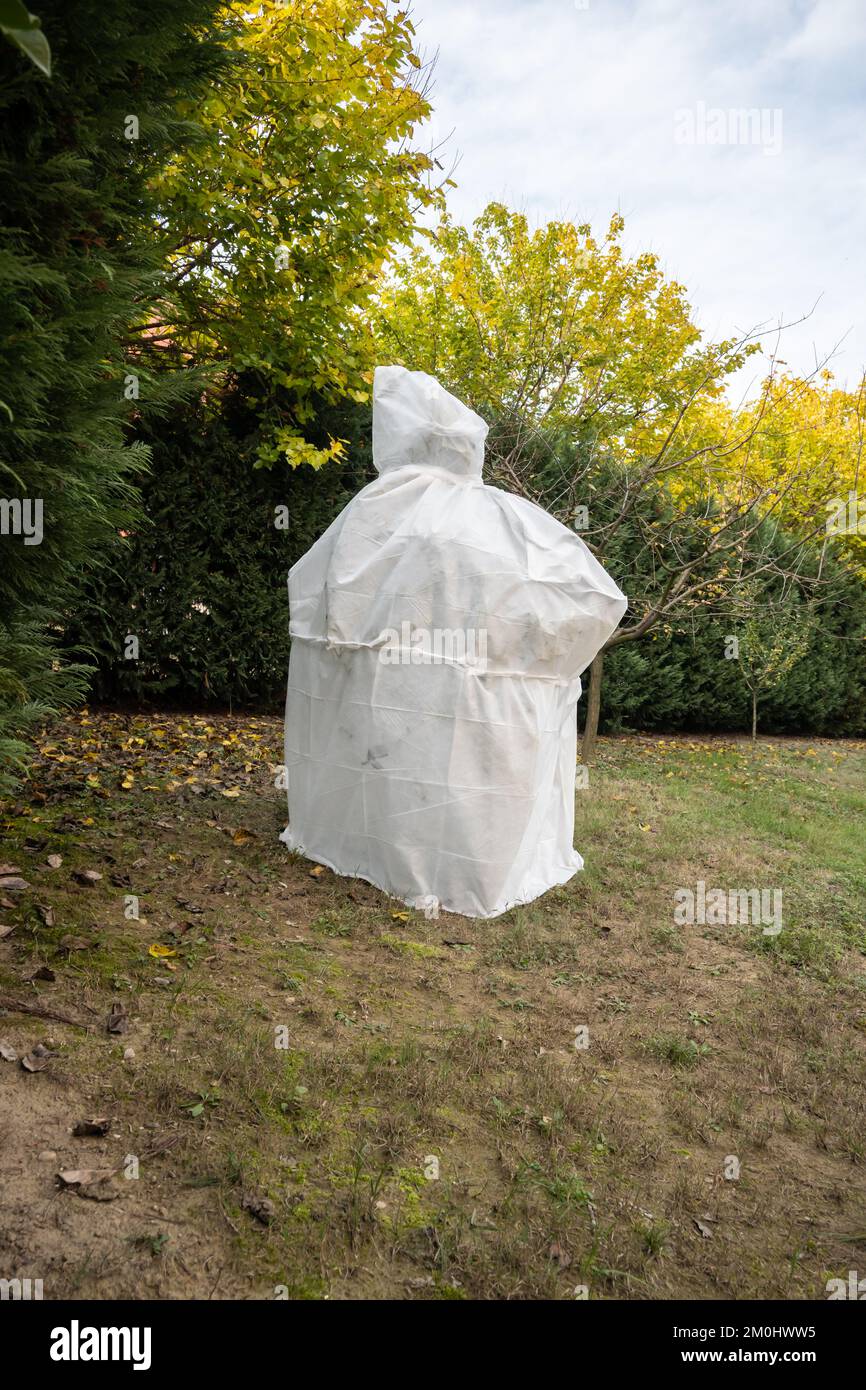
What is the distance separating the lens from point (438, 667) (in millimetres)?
4508

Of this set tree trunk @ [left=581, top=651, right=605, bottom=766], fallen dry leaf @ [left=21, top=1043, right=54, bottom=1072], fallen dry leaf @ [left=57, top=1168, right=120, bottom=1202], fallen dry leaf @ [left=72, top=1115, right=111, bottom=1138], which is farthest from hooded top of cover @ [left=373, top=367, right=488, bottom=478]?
tree trunk @ [left=581, top=651, right=605, bottom=766]

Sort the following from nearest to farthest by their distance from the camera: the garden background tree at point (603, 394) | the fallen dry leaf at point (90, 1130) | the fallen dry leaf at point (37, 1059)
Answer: the fallen dry leaf at point (90, 1130) < the fallen dry leaf at point (37, 1059) < the garden background tree at point (603, 394)

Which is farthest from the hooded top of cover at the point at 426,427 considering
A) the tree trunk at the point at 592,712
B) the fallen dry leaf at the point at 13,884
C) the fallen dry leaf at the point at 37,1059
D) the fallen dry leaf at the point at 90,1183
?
the tree trunk at the point at 592,712

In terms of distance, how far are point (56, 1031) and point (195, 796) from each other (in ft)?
11.0

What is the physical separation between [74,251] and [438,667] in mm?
2460

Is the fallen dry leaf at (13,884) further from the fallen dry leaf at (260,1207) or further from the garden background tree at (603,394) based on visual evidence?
the garden background tree at (603,394)

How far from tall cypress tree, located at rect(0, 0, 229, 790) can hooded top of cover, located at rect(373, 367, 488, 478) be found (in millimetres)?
1974

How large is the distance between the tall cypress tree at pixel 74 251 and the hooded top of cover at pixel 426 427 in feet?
6.48

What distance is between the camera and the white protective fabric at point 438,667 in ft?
14.8

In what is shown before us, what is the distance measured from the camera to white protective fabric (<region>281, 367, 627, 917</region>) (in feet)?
14.8

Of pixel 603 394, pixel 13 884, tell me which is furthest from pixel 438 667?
pixel 603 394

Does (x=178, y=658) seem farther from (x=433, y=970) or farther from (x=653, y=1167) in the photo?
(x=653, y=1167)
